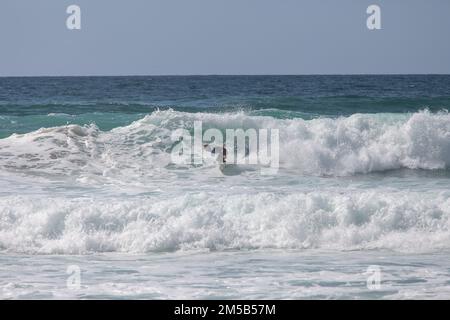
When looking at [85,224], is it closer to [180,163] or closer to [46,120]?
[180,163]

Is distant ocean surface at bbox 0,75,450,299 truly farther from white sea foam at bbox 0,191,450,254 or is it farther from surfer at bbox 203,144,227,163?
surfer at bbox 203,144,227,163

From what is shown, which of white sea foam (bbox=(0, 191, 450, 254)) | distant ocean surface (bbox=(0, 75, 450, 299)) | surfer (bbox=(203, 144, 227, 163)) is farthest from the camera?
surfer (bbox=(203, 144, 227, 163))

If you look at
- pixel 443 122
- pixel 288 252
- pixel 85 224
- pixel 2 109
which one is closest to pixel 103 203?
pixel 85 224

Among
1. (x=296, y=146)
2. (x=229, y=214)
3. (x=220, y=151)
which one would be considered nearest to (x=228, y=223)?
(x=229, y=214)

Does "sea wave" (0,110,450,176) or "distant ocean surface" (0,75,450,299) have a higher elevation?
"sea wave" (0,110,450,176)

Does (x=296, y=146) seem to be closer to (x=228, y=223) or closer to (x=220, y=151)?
(x=220, y=151)

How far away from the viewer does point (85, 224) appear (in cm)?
1193

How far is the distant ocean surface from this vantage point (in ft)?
29.6

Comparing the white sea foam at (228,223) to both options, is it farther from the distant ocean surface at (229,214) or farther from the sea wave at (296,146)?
the sea wave at (296,146)

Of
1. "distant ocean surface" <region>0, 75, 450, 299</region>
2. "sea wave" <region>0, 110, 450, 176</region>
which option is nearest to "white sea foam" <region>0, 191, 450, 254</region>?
"distant ocean surface" <region>0, 75, 450, 299</region>

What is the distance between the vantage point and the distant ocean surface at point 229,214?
355 inches

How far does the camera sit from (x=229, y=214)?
12125 millimetres

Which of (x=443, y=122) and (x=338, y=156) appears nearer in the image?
(x=338, y=156)
